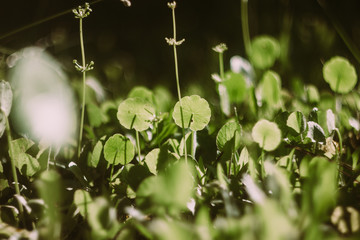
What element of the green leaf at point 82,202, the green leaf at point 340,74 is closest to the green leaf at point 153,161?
the green leaf at point 82,202

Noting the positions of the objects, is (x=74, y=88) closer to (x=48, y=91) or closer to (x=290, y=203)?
(x=48, y=91)

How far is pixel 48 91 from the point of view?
2.28ft

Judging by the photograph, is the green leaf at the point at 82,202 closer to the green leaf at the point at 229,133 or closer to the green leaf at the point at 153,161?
the green leaf at the point at 153,161

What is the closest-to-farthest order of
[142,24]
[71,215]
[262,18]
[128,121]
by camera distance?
[71,215], [128,121], [262,18], [142,24]

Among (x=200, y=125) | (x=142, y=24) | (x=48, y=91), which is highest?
(x=142, y=24)

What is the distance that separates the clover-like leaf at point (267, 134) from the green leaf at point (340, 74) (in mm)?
214

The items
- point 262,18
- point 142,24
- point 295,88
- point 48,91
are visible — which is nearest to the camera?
point 48,91

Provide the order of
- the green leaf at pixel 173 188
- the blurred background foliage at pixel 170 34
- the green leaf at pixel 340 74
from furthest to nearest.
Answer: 1. the blurred background foliage at pixel 170 34
2. the green leaf at pixel 340 74
3. the green leaf at pixel 173 188

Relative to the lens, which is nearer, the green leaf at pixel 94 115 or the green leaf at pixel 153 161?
the green leaf at pixel 153 161

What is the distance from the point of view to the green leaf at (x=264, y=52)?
81 cm

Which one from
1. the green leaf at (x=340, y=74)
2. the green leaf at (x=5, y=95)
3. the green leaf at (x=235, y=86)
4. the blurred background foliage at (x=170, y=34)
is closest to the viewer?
the green leaf at (x=5, y=95)

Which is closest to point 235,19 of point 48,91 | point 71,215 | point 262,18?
point 262,18

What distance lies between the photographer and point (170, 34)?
1620 millimetres

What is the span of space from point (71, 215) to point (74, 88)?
0.46 metres
